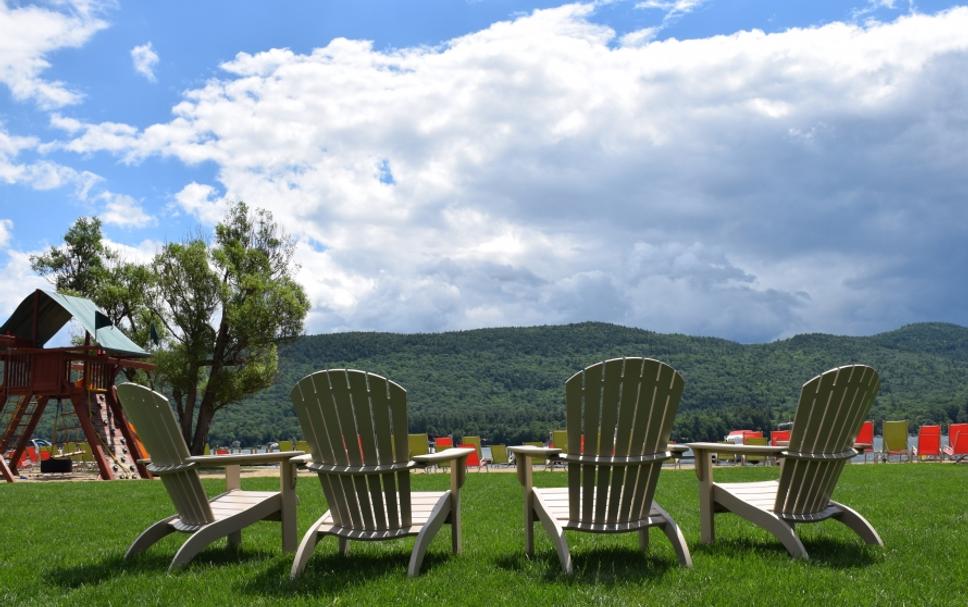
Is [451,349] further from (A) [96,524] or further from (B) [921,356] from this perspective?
(A) [96,524]

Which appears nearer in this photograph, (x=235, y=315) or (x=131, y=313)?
(x=235, y=315)

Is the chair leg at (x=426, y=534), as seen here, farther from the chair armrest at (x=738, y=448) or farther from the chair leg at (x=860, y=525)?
the chair leg at (x=860, y=525)

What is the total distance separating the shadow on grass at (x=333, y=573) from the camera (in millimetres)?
4352

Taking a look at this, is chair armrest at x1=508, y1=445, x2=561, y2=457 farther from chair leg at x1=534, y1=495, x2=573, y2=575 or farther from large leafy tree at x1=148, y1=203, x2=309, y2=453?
large leafy tree at x1=148, y1=203, x2=309, y2=453

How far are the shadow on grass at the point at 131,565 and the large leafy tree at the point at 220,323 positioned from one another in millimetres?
20671

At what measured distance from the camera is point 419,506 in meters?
5.26

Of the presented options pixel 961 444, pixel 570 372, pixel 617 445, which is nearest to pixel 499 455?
pixel 961 444

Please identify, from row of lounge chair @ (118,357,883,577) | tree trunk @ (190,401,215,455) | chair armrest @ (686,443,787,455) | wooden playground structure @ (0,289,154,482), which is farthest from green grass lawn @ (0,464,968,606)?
tree trunk @ (190,401,215,455)

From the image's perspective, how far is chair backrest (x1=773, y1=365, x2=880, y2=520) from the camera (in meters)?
5.05

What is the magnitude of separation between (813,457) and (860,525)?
71 cm

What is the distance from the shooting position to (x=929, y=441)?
1980cm

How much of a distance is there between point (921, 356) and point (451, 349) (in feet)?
120

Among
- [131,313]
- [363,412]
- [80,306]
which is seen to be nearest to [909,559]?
[363,412]

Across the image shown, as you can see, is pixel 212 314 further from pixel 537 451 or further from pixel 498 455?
pixel 537 451
